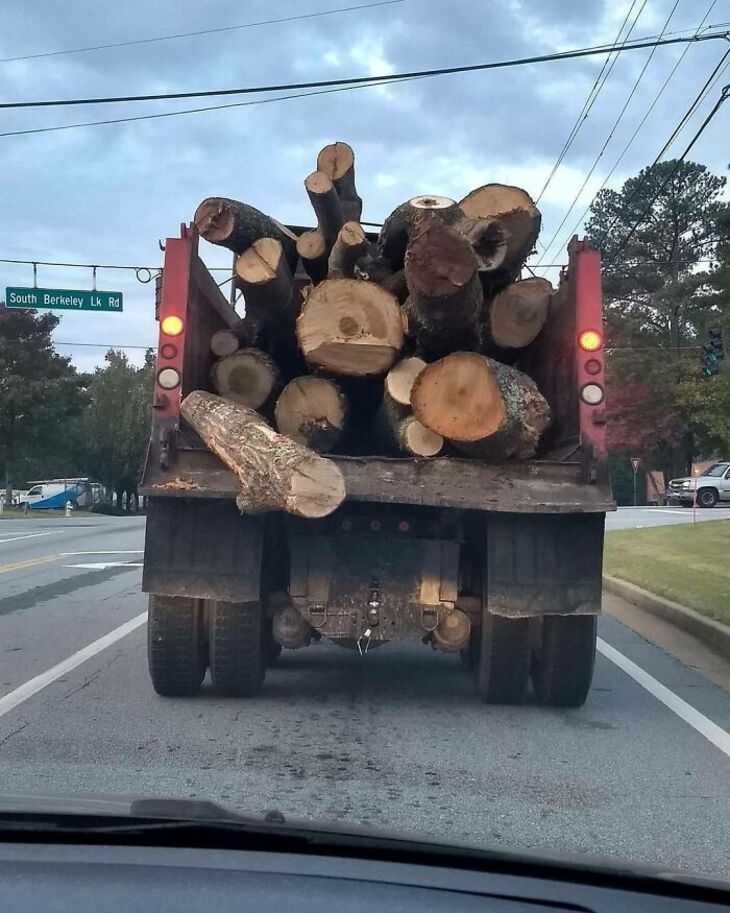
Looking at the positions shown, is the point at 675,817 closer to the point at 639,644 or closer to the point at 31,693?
the point at 31,693

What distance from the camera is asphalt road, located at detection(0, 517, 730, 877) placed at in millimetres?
5113

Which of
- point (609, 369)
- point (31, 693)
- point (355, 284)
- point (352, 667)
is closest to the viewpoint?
point (355, 284)

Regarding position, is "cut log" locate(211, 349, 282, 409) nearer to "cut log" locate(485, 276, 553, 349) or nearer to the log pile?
the log pile

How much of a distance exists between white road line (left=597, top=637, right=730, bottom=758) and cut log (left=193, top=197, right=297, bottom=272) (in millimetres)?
4047

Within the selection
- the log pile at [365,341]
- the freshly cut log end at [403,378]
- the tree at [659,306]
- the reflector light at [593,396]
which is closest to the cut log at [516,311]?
the log pile at [365,341]

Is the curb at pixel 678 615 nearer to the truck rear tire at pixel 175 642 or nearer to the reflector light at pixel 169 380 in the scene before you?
the truck rear tire at pixel 175 642

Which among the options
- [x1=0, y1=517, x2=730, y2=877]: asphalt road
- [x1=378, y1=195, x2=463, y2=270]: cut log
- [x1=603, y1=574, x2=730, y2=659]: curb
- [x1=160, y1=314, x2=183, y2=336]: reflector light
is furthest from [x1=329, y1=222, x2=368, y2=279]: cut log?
[x1=603, y1=574, x2=730, y2=659]: curb

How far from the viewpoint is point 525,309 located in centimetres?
745

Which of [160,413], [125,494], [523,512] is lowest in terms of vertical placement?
[125,494]

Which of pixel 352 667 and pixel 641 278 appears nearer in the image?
pixel 352 667

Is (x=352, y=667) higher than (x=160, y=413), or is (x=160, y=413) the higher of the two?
(x=160, y=413)

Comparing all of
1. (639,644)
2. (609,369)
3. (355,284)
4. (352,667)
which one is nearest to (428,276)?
(355,284)

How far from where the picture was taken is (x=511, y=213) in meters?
7.41

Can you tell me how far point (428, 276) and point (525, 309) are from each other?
3.97ft
